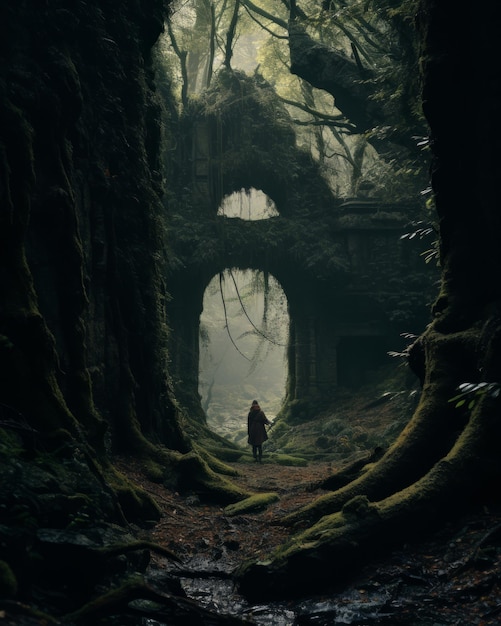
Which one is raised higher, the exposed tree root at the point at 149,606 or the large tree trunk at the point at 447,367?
the large tree trunk at the point at 447,367

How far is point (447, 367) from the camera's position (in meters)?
7.02

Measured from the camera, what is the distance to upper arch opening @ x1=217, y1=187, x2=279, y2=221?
24.6 m

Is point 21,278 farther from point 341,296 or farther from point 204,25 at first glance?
point 204,25

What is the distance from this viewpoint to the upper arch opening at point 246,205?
24.6 m

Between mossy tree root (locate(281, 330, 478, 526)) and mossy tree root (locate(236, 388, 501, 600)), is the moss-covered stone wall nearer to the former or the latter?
A: mossy tree root (locate(236, 388, 501, 600))

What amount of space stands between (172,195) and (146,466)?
1521cm

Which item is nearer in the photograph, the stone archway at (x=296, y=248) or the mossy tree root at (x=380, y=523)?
the mossy tree root at (x=380, y=523)

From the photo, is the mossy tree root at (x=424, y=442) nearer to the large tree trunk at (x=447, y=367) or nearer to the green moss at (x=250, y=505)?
the large tree trunk at (x=447, y=367)

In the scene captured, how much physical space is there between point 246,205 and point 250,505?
18.6m

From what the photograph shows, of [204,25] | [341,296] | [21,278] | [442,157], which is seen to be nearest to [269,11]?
[204,25]

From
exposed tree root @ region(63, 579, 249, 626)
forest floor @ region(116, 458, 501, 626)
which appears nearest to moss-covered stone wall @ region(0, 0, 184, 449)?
forest floor @ region(116, 458, 501, 626)

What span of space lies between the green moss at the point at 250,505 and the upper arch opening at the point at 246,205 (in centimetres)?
1566

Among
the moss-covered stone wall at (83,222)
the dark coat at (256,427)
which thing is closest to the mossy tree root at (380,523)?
the moss-covered stone wall at (83,222)

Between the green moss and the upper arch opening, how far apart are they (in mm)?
15659
